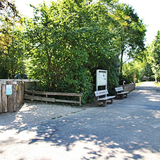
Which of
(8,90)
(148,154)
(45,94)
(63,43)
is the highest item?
(63,43)

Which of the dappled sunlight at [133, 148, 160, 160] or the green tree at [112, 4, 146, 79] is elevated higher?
the green tree at [112, 4, 146, 79]

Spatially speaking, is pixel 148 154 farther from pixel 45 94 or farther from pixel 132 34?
pixel 132 34

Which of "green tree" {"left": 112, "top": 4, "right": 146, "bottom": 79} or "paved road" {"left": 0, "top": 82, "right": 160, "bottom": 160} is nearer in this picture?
"paved road" {"left": 0, "top": 82, "right": 160, "bottom": 160}

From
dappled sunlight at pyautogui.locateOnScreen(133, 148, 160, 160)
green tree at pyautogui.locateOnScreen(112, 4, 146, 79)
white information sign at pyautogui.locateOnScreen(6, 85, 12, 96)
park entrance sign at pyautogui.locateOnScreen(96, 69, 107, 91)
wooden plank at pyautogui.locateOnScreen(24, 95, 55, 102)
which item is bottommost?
dappled sunlight at pyautogui.locateOnScreen(133, 148, 160, 160)

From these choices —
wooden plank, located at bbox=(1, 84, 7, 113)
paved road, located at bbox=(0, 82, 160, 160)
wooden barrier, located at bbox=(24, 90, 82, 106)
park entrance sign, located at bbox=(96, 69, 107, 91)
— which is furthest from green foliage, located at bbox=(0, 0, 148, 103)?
paved road, located at bbox=(0, 82, 160, 160)

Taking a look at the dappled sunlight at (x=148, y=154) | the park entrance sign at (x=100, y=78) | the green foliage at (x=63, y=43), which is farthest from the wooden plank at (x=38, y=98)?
→ the dappled sunlight at (x=148, y=154)

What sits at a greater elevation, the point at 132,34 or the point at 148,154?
the point at 132,34

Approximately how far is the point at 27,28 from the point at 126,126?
7.40 m

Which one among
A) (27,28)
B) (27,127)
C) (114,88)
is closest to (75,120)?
(27,127)

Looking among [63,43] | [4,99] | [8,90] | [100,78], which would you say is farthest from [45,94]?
[100,78]

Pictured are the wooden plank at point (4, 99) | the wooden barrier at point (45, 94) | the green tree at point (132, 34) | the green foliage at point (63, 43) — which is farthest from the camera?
the green tree at point (132, 34)

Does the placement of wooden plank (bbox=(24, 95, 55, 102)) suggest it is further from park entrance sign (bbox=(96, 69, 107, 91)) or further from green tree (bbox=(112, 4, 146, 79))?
green tree (bbox=(112, 4, 146, 79))

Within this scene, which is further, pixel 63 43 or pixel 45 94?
pixel 45 94

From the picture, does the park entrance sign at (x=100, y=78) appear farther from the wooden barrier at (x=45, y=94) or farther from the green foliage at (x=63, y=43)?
the wooden barrier at (x=45, y=94)
